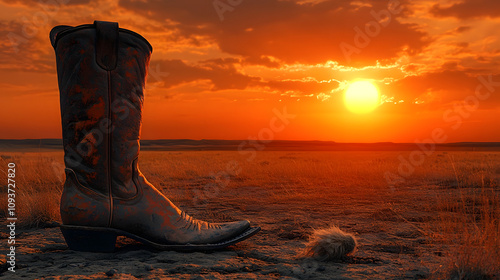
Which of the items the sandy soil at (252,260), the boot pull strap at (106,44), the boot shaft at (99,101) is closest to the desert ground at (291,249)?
the sandy soil at (252,260)

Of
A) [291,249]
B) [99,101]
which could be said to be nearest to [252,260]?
[291,249]

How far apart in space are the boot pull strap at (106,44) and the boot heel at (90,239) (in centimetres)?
98

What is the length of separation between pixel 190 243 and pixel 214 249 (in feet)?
0.51

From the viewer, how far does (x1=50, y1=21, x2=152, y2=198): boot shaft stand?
227cm

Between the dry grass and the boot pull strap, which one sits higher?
the boot pull strap

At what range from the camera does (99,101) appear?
2.30m

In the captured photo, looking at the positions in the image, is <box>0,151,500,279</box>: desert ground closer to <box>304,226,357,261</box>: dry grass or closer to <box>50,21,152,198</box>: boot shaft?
<box>304,226,357,261</box>: dry grass

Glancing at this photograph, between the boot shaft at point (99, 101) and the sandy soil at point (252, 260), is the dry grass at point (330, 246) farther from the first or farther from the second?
the boot shaft at point (99, 101)

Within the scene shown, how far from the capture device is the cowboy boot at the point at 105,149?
7.43 ft

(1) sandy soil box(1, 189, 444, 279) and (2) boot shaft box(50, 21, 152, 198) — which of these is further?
(2) boot shaft box(50, 21, 152, 198)

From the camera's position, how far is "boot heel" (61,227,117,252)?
225 centimetres

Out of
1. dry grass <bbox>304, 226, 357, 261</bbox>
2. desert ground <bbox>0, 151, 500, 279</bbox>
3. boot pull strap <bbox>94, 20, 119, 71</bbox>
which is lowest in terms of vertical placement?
desert ground <bbox>0, 151, 500, 279</bbox>

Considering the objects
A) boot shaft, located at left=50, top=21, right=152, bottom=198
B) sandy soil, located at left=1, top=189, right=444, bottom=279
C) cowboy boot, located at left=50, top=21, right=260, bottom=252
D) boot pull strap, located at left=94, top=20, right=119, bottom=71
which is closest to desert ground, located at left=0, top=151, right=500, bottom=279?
sandy soil, located at left=1, top=189, right=444, bottom=279

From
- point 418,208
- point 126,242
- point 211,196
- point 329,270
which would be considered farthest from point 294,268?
point 211,196
